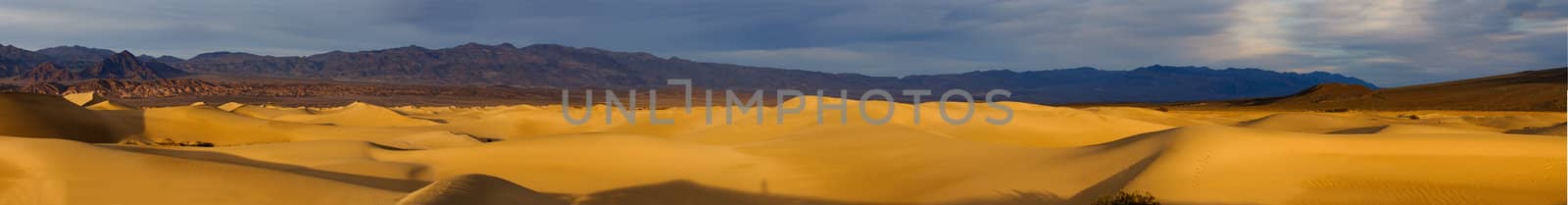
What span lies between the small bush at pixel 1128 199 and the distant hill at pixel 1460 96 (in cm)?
5417

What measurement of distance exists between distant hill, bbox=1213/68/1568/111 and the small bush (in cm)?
5417

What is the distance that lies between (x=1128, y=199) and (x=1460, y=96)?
7379cm

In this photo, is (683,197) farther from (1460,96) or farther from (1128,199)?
(1460,96)

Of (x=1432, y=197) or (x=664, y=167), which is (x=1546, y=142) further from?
(x=664, y=167)

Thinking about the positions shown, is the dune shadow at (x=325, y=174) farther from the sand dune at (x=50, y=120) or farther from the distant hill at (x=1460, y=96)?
the distant hill at (x=1460, y=96)

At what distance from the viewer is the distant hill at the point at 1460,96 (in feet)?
181

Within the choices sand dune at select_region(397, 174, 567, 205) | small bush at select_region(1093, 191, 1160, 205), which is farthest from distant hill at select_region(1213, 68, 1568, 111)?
sand dune at select_region(397, 174, 567, 205)

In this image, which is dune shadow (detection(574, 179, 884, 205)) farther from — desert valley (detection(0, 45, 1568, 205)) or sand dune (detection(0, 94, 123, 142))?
sand dune (detection(0, 94, 123, 142))

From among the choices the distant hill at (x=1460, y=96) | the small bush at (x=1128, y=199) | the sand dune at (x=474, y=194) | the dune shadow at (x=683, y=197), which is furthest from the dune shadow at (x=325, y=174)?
the distant hill at (x=1460, y=96)

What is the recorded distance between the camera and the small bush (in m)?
8.28

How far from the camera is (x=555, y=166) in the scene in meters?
13.9

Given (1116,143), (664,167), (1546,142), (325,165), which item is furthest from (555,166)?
(1546,142)

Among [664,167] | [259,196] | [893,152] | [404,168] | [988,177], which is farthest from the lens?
[893,152]

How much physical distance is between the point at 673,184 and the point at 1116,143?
6.56 m
